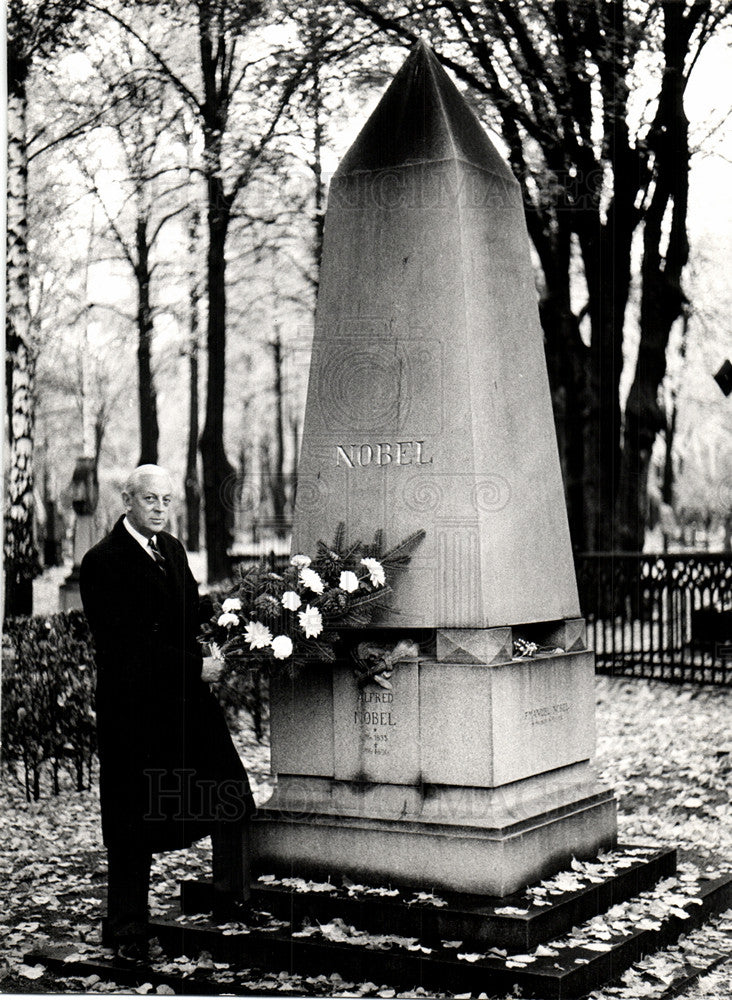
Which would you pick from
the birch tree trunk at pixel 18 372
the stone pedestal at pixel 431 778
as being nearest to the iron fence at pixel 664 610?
the birch tree trunk at pixel 18 372

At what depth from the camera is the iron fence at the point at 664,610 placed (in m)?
12.6

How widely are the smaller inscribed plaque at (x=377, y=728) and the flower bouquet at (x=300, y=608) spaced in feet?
0.83

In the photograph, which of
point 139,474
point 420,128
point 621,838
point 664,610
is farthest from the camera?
point 664,610

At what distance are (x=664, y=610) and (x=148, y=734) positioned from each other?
9.00 meters

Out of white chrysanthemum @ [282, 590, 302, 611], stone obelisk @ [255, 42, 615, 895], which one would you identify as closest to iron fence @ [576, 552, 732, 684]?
stone obelisk @ [255, 42, 615, 895]

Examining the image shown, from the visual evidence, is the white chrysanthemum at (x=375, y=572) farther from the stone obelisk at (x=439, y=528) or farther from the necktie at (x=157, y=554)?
the necktie at (x=157, y=554)

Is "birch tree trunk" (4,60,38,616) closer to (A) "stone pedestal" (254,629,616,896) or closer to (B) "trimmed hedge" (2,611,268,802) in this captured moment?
(B) "trimmed hedge" (2,611,268,802)

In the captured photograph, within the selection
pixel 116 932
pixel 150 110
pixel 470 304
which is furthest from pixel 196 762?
pixel 150 110

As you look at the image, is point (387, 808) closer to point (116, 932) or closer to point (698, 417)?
point (116, 932)

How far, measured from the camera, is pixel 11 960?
5359 millimetres

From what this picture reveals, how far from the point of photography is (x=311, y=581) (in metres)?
5.58

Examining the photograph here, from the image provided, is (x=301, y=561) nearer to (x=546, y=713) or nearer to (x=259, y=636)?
(x=259, y=636)

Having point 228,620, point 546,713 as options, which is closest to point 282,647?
point 228,620

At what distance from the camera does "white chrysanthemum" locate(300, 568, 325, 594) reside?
18.3 feet
